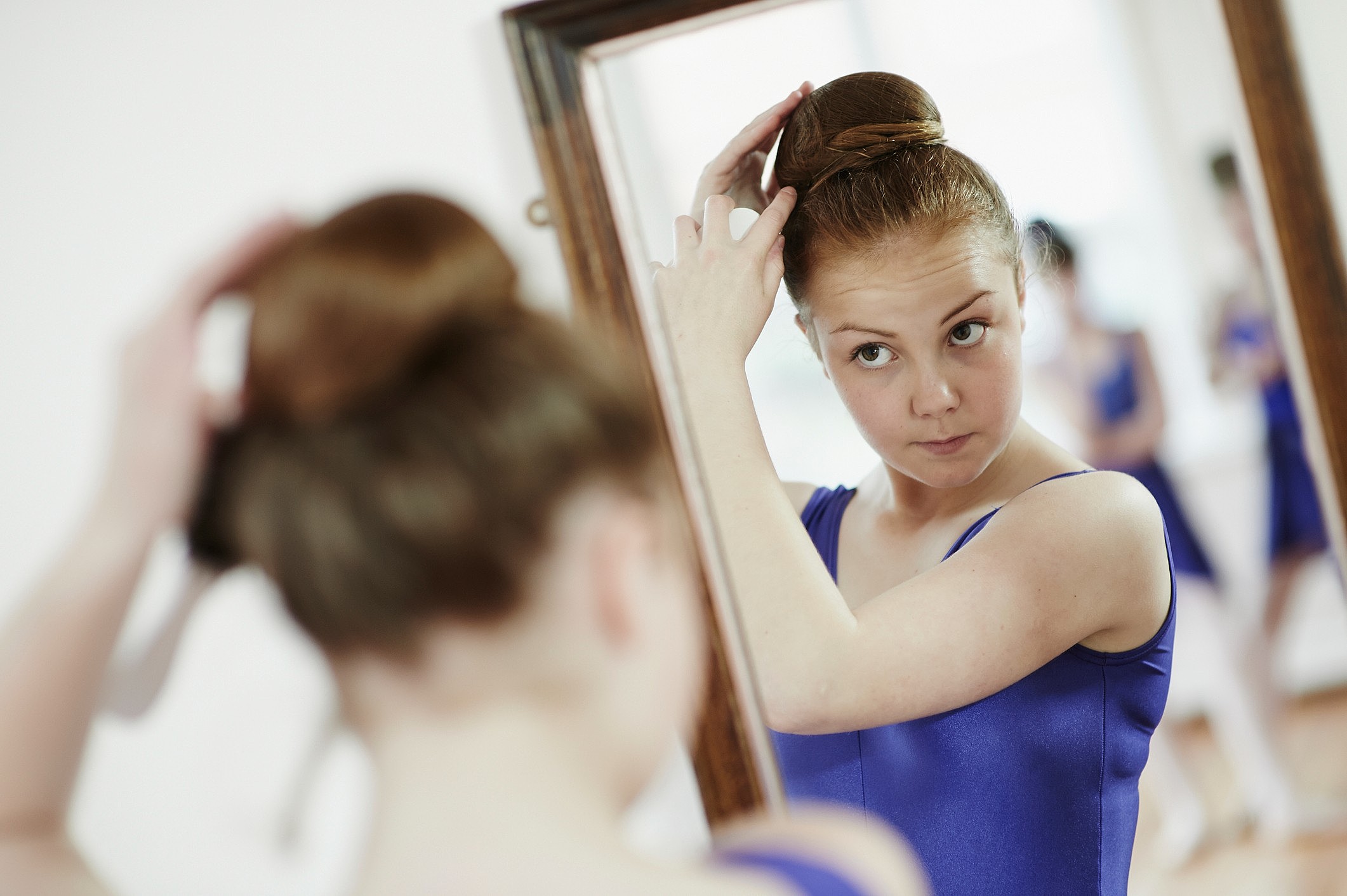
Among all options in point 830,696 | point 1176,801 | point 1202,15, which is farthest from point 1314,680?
point 1202,15

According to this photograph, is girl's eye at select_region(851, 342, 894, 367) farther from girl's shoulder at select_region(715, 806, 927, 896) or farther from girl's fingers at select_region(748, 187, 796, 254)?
girl's shoulder at select_region(715, 806, 927, 896)

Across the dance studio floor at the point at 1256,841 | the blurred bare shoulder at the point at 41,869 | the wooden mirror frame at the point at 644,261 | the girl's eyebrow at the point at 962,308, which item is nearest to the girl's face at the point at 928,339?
the girl's eyebrow at the point at 962,308

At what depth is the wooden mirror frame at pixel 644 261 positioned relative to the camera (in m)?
0.67

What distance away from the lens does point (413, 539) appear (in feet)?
1.22

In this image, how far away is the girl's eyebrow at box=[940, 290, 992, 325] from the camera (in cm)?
68

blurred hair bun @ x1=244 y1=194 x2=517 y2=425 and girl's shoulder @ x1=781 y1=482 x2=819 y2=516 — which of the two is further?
girl's shoulder @ x1=781 y1=482 x2=819 y2=516

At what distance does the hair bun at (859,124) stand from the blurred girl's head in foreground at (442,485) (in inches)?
13.8

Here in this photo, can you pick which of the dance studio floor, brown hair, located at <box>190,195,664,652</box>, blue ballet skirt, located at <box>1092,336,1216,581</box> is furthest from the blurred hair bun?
the dance studio floor

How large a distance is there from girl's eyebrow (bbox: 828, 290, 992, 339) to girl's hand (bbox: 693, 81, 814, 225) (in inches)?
4.0

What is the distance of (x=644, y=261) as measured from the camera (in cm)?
76

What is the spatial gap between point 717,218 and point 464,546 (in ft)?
1.35

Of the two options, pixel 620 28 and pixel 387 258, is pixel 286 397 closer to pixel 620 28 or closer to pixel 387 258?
pixel 387 258

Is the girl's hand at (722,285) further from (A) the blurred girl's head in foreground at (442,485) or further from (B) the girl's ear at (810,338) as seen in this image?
(A) the blurred girl's head in foreground at (442,485)

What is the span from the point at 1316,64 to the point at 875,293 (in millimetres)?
307
